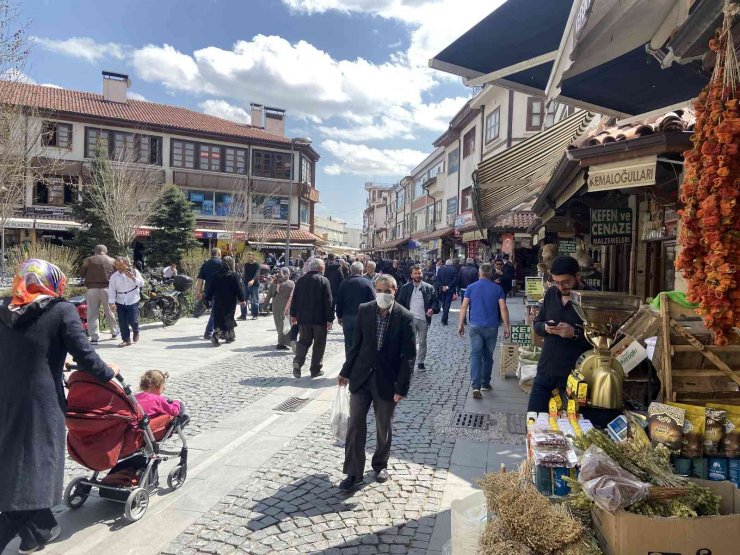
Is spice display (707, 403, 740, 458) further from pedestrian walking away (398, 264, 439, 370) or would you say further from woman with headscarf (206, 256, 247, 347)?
woman with headscarf (206, 256, 247, 347)

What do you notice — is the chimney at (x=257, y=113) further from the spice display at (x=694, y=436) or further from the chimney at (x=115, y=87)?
the spice display at (x=694, y=436)

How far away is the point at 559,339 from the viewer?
4012mm

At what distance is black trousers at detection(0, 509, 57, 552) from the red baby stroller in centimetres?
37

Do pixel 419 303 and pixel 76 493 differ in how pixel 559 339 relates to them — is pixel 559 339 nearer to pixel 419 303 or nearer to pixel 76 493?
pixel 76 493

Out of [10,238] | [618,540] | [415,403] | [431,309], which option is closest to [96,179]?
[10,238]

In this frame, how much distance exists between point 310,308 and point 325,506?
4.32 m

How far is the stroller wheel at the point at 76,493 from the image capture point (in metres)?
3.75

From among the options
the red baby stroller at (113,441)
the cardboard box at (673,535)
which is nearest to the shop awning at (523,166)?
the red baby stroller at (113,441)

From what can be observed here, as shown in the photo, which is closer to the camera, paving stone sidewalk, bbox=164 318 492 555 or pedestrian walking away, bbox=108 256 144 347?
paving stone sidewalk, bbox=164 318 492 555

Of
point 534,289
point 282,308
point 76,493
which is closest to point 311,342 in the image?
point 282,308

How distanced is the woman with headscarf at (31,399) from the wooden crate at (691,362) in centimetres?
350

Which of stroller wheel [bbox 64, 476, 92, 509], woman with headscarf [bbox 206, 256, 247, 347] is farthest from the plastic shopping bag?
woman with headscarf [bbox 206, 256, 247, 347]

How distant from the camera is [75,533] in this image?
348 cm

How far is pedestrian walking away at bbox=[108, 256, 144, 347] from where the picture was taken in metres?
9.91
